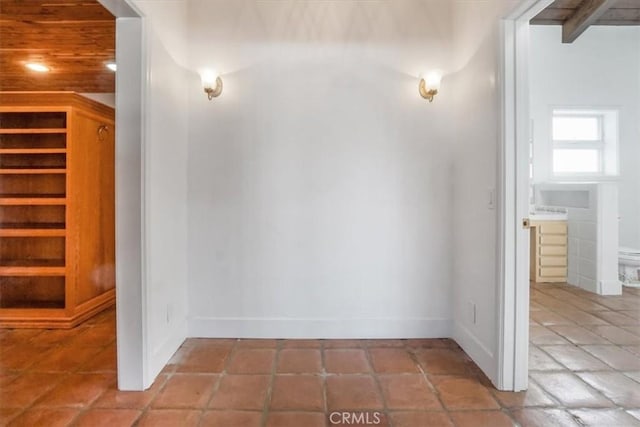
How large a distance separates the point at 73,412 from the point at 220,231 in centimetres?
134

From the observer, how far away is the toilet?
401 centimetres

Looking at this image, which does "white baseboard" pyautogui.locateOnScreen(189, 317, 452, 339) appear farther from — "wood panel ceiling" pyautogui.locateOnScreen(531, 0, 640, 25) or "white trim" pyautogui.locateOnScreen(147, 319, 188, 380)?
"wood panel ceiling" pyautogui.locateOnScreen(531, 0, 640, 25)

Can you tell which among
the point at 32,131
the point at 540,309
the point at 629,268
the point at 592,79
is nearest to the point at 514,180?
the point at 540,309

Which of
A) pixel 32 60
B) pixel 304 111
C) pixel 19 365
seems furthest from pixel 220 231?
pixel 32 60

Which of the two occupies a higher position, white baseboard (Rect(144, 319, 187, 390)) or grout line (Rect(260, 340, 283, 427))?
white baseboard (Rect(144, 319, 187, 390))

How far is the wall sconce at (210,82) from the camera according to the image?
2512 millimetres

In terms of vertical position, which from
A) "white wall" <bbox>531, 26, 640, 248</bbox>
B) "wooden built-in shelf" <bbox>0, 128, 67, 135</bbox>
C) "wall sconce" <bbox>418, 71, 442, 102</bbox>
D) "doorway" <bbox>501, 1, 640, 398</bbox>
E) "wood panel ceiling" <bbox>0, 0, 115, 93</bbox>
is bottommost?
"doorway" <bbox>501, 1, 640, 398</bbox>

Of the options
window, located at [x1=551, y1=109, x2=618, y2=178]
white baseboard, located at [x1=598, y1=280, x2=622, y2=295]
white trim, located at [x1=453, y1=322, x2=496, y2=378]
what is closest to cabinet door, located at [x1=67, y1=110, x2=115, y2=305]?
white trim, located at [x1=453, y1=322, x2=496, y2=378]

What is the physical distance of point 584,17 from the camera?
341cm

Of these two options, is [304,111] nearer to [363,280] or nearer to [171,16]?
[171,16]

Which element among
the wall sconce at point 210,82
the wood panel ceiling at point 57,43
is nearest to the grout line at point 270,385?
the wall sconce at point 210,82

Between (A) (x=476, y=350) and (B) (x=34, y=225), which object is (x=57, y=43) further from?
(A) (x=476, y=350)

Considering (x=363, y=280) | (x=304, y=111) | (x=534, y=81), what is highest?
(x=534, y=81)

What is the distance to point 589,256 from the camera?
3.93 m
